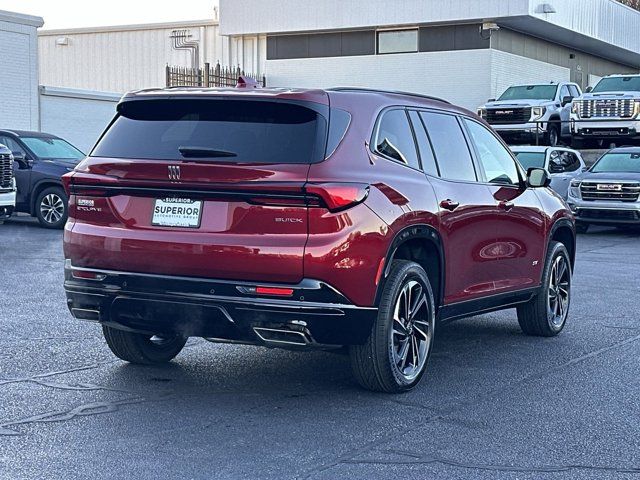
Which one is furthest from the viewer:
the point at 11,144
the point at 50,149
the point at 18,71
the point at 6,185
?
the point at 18,71

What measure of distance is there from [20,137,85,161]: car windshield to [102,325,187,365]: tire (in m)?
13.2

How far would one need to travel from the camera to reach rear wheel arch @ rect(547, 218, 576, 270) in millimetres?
9031

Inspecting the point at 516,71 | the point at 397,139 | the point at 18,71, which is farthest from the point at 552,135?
the point at 397,139

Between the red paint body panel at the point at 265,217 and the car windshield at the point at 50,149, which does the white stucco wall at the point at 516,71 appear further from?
the red paint body panel at the point at 265,217

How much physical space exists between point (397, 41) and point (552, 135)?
12519mm

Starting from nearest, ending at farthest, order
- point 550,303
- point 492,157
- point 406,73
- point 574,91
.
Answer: point 492,157, point 550,303, point 574,91, point 406,73

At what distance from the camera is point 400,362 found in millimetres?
6711

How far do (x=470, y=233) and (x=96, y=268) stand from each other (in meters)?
2.56

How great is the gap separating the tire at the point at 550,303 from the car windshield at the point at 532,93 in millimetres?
22388

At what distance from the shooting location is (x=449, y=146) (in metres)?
7.56

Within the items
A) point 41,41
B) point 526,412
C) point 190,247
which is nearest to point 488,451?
point 526,412

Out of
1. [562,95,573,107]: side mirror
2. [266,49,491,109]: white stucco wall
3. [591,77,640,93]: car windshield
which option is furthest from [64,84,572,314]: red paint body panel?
[266,49,491,109]: white stucco wall

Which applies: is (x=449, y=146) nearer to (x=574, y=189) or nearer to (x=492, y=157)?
(x=492, y=157)

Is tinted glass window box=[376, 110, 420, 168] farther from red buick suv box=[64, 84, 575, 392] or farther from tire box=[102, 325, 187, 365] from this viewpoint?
tire box=[102, 325, 187, 365]
